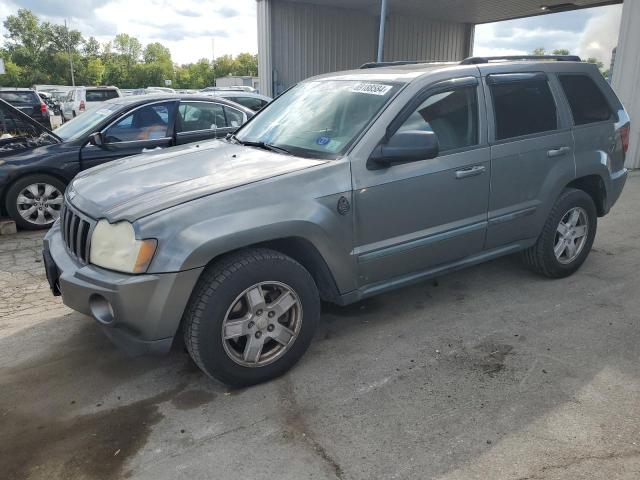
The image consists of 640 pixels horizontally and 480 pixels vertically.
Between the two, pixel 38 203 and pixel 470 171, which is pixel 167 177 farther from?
pixel 38 203

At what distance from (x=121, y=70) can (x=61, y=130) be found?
3493 inches

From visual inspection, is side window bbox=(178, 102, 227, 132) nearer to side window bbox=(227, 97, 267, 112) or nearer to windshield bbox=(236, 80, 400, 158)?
windshield bbox=(236, 80, 400, 158)

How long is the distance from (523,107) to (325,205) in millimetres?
1975

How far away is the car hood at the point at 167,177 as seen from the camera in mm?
2787

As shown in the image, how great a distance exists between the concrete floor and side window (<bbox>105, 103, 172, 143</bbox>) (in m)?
2.93

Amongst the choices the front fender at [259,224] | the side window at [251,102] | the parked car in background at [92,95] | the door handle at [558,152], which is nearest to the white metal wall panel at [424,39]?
the side window at [251,102]

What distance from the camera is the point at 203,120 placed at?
22.6 ft

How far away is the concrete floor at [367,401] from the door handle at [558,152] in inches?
45.2


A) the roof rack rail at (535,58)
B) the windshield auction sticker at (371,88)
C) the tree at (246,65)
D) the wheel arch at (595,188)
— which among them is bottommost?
the wheel arch at (595,188)

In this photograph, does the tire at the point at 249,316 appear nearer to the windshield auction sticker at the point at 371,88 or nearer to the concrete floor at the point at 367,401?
the concrete floor at the point at 367,401

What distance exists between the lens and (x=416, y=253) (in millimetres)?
3496

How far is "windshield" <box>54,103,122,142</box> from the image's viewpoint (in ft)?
A: 21.3

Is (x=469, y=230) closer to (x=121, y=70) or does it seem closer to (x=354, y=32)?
(x=354, y=32)

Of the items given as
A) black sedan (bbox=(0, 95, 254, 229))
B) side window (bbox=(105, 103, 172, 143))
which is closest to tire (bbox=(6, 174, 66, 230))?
black sedan (bbox=(0, 95, 254, 229))
